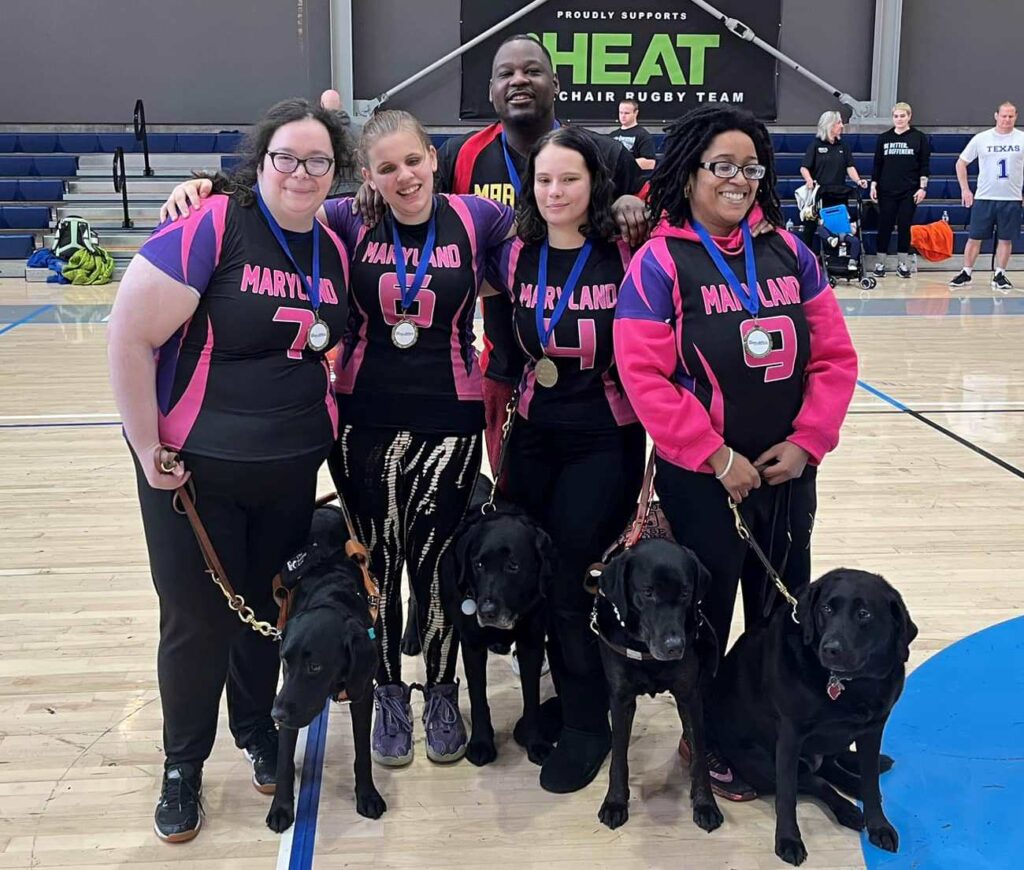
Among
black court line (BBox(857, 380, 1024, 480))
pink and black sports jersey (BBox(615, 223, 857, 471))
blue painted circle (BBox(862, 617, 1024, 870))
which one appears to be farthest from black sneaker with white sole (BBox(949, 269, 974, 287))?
pink and black sports jersey (BBox(615, 223, 857, 471))

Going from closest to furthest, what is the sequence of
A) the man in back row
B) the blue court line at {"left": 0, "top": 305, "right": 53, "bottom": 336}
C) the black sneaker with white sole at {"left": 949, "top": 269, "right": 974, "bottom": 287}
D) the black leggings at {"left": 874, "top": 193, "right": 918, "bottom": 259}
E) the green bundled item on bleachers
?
1. the blue court line at {"left": 0, "top": 305, "right": 53, "bottom": 336}
2. the man in back row
3. the black sneaker with white sole at {"left": 949, "top": 269, "right": 974, "bottom": 287}
4. the green bundled item on bleachers
5. the black leggings at {"left": 874, "top": 193, "right": 918, "bottom": 259}

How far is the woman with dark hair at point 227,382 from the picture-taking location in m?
2.14

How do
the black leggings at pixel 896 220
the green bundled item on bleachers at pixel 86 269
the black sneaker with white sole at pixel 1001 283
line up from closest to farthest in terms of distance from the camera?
the black sneaker with white sole at pixel 1001 283 → the green bundled item on bleachers at pixel 86 269 → the black leggings at pixel 896 220

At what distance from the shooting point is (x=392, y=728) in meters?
2.73

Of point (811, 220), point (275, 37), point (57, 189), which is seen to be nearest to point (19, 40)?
point (57, 189)

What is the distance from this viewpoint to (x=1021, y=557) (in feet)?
12.9

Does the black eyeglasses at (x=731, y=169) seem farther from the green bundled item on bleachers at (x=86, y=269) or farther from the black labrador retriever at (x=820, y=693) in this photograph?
the green bundled item on bleachers at (x=86, y=269)

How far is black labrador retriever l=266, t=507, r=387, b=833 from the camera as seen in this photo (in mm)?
2230

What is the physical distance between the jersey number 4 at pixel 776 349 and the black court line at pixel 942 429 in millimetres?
3045

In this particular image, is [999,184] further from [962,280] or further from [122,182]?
[122,182]

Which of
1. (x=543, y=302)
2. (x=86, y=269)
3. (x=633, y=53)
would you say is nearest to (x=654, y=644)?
(x=543, y=302)

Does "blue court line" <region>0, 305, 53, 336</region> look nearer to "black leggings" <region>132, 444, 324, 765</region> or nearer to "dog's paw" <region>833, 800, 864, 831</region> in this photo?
"black leggings" <region>132, 444, 324, 765</region>

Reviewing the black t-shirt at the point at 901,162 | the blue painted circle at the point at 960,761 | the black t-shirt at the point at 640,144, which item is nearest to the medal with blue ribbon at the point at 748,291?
the blue painted circle at the point at 960,761

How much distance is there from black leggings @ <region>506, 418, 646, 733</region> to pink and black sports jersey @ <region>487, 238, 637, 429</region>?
1.8 inches
